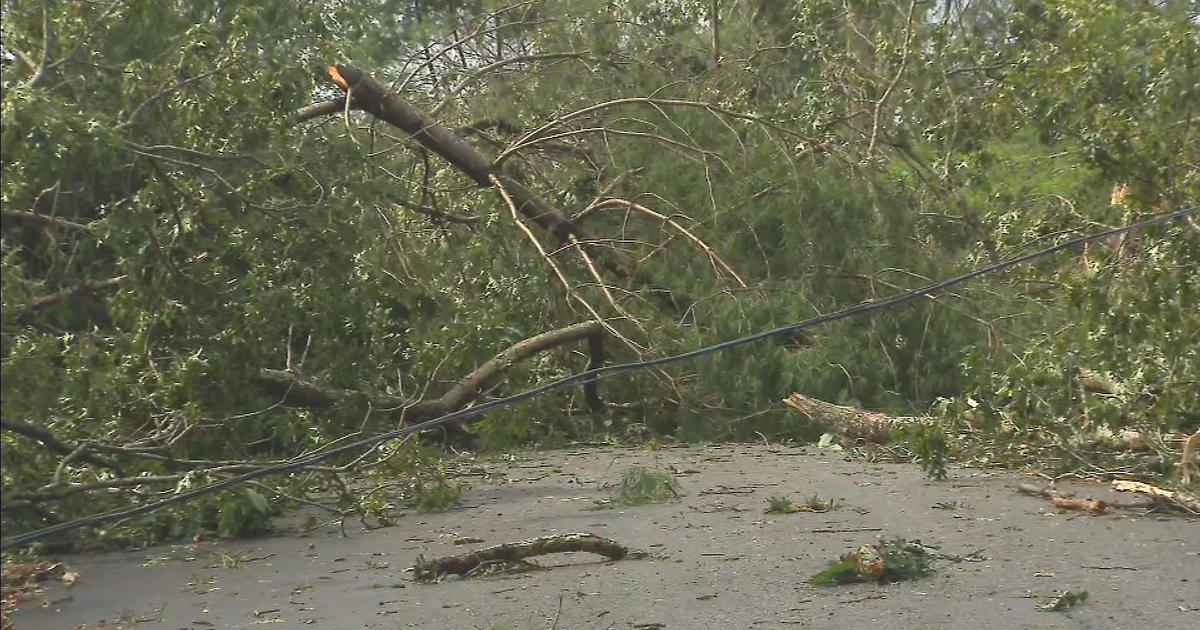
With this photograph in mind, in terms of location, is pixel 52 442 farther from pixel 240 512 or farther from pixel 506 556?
pixel 240 512

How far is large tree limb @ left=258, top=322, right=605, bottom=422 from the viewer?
744 cm

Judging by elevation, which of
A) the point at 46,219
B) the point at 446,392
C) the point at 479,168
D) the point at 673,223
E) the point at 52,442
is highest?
the point at 479,168

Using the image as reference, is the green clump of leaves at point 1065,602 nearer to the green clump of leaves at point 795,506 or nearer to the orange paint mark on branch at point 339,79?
the green clump of leaves at point 795,506

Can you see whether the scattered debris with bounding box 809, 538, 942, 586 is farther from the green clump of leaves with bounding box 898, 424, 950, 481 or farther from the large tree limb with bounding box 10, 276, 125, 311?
the large tree limb with bounding box 10, 276, 125, 311

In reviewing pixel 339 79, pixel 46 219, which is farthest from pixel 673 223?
pixel 46 219

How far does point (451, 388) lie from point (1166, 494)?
4.10m

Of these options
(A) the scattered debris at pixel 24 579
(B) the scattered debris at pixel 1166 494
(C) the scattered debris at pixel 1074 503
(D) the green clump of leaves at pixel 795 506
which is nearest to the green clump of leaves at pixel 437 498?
(D) the green clump of leaves at pixel 795 506

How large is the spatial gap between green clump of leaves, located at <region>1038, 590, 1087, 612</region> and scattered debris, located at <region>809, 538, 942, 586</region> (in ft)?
→ 1.77

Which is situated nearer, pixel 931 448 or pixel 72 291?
pixel 72 291

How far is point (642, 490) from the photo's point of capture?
281 inches

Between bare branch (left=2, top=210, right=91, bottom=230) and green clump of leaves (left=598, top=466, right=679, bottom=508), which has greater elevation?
bare branch (left=2, top=210, right=91, bottom=230)

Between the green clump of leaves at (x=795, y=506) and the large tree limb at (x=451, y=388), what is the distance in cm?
205

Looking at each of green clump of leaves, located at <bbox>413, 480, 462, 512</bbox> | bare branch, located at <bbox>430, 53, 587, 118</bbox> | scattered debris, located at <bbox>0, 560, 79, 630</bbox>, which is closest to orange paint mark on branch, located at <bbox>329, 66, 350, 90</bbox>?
bare branch, located at <bbox>430, 53, 587, 118</bbox>

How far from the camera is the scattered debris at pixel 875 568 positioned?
4992mm
